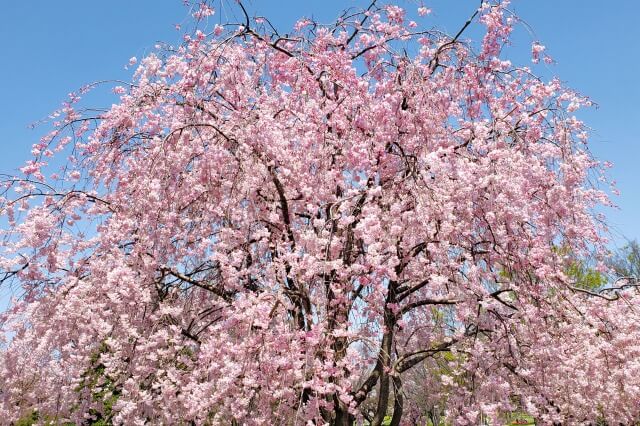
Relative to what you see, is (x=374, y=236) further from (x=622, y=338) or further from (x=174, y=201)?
(x=622, y=338)

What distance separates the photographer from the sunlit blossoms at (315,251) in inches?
192

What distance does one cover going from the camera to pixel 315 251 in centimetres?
482

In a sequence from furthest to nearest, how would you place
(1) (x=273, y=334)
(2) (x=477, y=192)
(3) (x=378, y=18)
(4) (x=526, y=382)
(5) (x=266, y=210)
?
(3) (x=378, y=18), (5) (x=266, y=210), (4) (x=526, y=382), (2) (x=477, y=192), (1) (x=273, y=334)

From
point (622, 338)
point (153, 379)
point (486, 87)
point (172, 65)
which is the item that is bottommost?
point (153, 379)

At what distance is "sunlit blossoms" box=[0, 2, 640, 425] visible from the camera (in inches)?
192

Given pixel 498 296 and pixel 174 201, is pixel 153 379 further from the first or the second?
pixel 498 296

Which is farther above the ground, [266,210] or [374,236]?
[266,210]

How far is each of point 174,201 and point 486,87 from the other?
4.36 m

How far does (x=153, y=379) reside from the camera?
5.39 metres

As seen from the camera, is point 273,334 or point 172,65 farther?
point 172,65

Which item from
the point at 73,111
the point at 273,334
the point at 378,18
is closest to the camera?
the point at 273,334

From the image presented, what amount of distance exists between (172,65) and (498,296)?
4.89m

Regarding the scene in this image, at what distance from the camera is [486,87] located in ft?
22.6

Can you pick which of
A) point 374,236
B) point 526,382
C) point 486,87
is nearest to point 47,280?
point 374,236
